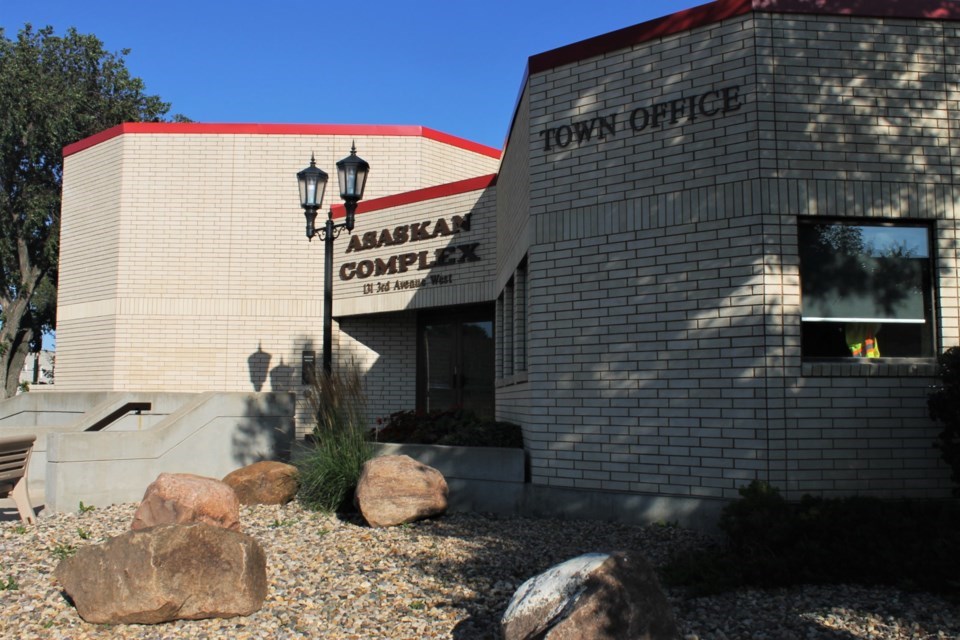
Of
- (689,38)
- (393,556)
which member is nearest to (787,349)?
(689,38)

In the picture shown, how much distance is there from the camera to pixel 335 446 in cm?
956

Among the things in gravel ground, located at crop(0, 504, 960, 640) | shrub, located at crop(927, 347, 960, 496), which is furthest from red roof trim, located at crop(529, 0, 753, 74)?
gravel ground, located at crop(0, 504, 960, 640)

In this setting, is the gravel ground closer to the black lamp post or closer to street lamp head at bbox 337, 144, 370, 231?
the black lamp post

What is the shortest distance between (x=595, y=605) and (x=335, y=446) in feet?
18.3

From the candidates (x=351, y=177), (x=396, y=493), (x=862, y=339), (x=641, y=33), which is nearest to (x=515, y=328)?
(x=351, y=177)

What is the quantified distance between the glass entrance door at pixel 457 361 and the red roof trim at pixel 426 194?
2.03 m

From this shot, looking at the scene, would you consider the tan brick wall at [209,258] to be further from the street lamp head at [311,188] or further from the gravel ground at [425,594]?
the gravel ground at [425,594]

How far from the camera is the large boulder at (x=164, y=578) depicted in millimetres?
5473

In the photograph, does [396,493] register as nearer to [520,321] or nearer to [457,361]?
[520,321]

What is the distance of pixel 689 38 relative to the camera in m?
8.59

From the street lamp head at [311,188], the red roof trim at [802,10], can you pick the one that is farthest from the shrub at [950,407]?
the street lamp head at [311,188]

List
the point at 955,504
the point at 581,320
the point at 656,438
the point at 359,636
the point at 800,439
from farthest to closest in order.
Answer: the point at 581,320 < the point at 656,438 < the point at 800,439 < the point at 955,504 < the point at 359,636

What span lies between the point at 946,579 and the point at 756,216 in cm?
359

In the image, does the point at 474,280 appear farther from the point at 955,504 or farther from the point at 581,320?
the point at 955,504
